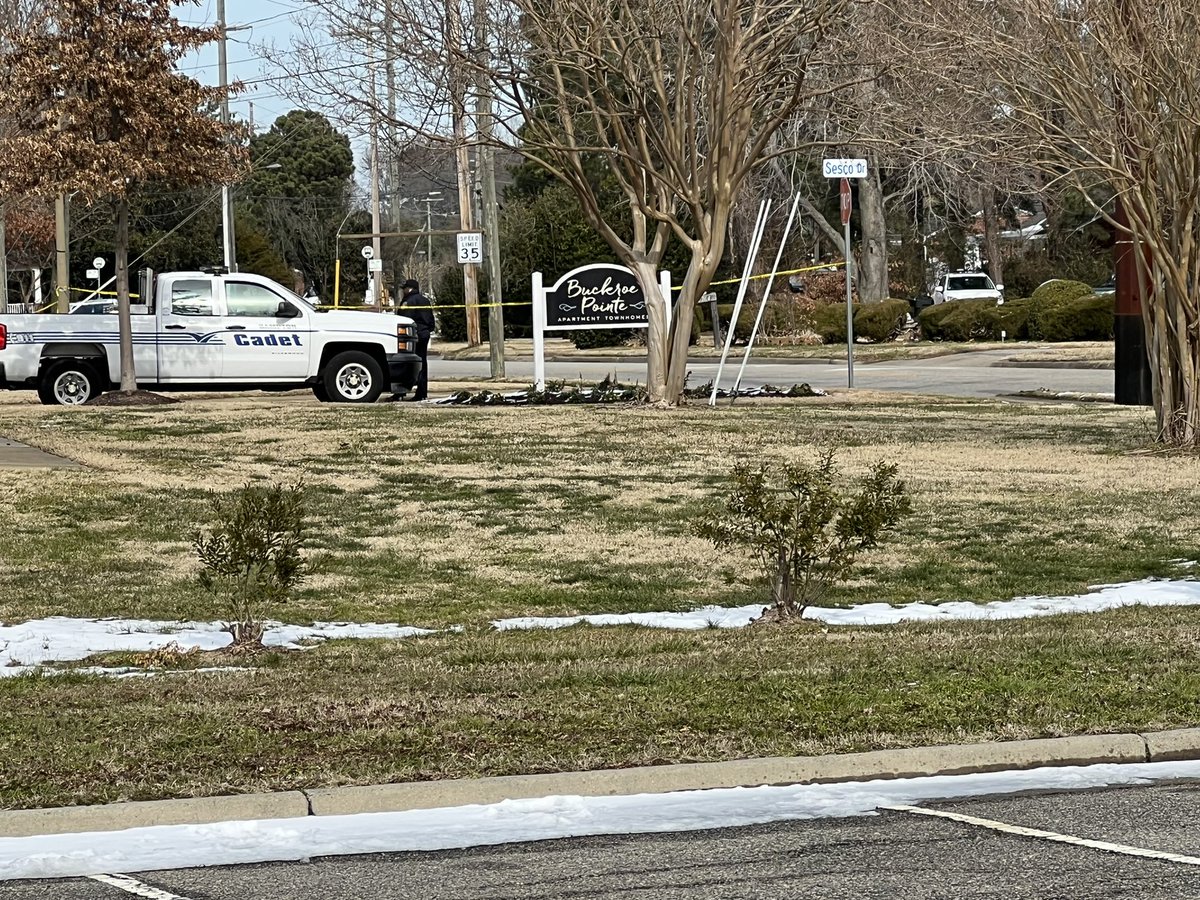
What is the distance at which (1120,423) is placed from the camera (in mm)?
20672

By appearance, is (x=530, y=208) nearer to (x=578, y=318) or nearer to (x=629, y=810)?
(x=578, y=318)

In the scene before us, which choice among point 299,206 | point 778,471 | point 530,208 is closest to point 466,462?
point 778,471

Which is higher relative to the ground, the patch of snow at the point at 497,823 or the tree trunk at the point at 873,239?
the tree trunk at the point at 873,239

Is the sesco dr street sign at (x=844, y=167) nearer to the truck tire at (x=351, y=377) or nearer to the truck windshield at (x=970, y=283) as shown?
the truck tire at (x=351, y=377)

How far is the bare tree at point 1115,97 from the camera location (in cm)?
1499

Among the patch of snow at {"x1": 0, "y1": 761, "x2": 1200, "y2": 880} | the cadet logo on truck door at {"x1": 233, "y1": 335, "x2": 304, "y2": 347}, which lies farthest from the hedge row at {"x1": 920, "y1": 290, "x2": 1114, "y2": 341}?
the patch of snow at {"x1": 0, "y1": 761, "x2": 1200, "y2": 880}

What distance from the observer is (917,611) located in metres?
10.5

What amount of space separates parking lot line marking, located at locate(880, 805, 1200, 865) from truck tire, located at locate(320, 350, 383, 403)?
19917mm

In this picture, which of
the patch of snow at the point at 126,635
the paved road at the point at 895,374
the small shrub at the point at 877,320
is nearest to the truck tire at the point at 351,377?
the paved road at the point at 895,374

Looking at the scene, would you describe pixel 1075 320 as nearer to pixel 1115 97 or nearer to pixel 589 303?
pixel 589 303

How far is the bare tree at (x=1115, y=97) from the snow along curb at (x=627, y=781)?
30.7 ft

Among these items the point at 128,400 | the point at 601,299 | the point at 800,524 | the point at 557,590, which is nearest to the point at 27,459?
the point at 128,400

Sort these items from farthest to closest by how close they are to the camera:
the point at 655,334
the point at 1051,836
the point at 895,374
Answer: the point at 895,374 < the point at 655,334 < the point at 1051,836

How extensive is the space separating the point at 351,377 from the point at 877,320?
21.9m
